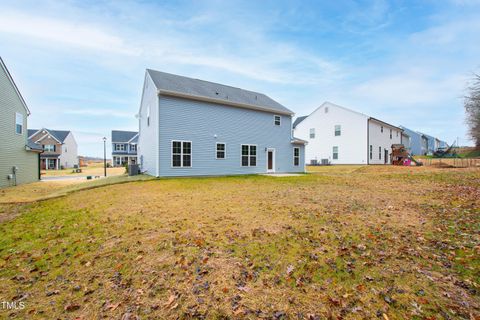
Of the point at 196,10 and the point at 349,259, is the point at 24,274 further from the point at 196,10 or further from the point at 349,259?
the point at 196,10

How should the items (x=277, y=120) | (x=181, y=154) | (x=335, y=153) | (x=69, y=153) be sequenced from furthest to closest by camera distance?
(x=69, y=153)
(x=335, y=153)
(x=277, y=120)
(x=181, y=154)

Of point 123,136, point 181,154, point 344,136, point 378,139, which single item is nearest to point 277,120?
point 181,154

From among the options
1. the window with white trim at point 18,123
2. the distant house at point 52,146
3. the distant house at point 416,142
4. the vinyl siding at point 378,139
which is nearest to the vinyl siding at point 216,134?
the window with white trim at point 18,123

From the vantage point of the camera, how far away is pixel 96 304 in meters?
2.67

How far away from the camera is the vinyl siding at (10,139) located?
14.0 m

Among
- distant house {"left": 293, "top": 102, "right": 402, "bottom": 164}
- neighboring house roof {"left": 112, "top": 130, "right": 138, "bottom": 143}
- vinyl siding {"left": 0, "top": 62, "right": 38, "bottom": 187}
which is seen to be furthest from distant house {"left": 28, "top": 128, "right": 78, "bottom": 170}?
distant house {"left": 293, "top": 102, "right": 402, "bottom": 164}

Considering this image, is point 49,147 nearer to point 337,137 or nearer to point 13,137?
point 13,137

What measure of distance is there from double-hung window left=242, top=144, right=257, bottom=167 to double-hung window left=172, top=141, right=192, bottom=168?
479 centimetres

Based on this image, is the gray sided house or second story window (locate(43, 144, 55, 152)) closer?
the gray sided house

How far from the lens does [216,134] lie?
16.3 m

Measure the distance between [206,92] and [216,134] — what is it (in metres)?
3.55

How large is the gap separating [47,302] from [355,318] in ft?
12.9

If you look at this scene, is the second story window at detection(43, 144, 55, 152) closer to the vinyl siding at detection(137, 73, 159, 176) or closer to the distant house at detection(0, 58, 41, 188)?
the distant house at detection(0, 58, 41, 188)

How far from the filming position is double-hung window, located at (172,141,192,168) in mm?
14711
